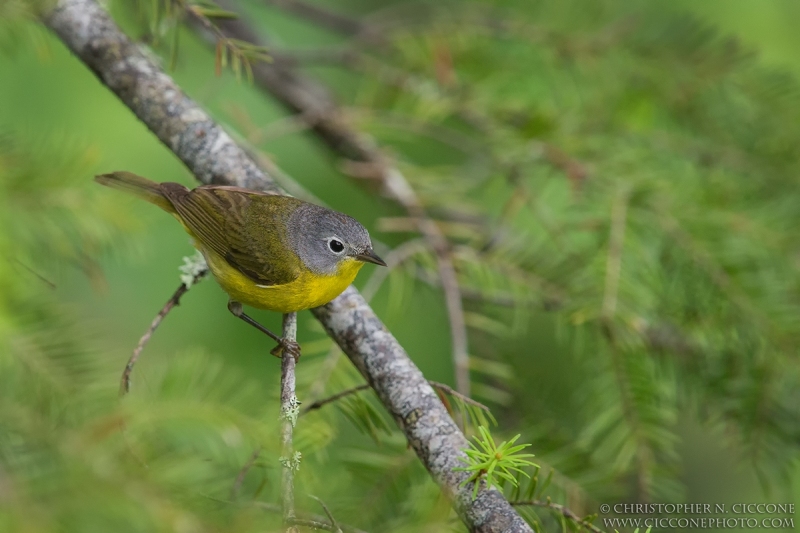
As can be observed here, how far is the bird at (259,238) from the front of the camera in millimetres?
3039

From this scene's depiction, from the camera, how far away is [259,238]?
136 inches

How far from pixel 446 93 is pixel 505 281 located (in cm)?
121

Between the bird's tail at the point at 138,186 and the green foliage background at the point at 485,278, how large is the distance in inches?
5.9

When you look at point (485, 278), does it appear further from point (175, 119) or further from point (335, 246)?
point (175, 119)

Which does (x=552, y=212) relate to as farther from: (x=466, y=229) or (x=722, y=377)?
(x=722, y=377)

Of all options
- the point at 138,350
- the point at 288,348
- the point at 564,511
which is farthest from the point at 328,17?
the point at 564,511

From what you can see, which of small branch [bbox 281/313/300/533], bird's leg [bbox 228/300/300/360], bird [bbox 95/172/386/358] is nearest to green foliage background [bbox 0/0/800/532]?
small branch [bbox 281/313/300/533]

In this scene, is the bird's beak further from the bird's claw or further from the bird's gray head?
the bird's claw

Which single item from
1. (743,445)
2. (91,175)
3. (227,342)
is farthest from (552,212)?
(91,175)

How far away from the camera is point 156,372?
234cm

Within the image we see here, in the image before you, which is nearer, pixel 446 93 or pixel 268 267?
pixel 268 267

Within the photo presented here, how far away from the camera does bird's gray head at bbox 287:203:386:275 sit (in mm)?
3180

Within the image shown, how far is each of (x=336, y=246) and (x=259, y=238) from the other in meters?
0.41

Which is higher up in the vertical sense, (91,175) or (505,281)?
(505,281)
